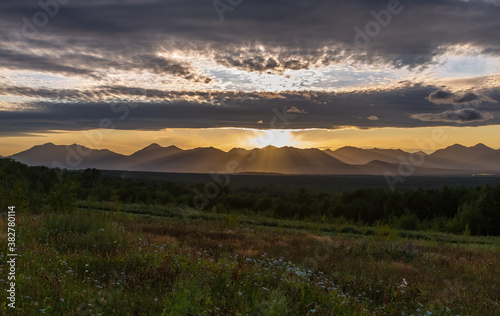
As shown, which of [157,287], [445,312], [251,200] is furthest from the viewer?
[251,200]

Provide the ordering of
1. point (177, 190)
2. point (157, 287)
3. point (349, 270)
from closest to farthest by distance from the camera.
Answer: point (157, 287)
point (349, 270)
point (177, 190)

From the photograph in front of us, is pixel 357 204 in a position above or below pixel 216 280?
below

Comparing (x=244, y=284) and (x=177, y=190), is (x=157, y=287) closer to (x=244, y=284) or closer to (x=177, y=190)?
(x=244, y=284)

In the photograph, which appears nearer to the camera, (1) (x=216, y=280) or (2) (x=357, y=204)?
(1) (x=216, y=280)

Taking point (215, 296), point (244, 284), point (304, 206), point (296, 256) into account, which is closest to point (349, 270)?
point (296, 256)

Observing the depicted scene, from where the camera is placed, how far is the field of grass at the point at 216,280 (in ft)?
19.9

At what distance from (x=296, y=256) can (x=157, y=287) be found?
6420 millimetres

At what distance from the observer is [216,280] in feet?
24.9

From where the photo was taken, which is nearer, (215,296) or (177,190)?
(215,296)

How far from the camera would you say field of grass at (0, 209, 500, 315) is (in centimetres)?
605

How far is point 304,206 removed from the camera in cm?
4809

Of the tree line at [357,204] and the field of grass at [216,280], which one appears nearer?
the field of grass at [216,280]

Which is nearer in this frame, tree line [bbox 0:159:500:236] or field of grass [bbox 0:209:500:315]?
field of grass [bbox 0:209:500:315]

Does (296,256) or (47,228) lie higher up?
(47,228)
